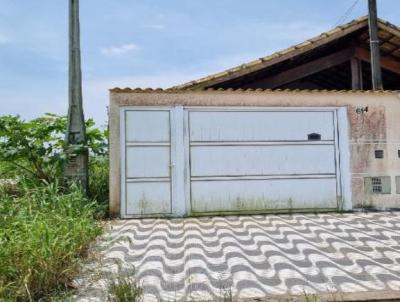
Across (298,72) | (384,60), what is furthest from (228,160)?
(384,60)

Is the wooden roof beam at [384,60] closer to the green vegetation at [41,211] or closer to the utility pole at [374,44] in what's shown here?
the utility pole at [374,44]

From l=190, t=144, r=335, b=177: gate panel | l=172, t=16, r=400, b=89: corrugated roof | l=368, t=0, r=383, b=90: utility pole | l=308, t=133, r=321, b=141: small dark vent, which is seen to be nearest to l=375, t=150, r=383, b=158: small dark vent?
l=190, t=144, r=335, b=177: gate panel

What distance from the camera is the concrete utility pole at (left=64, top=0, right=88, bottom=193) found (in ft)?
28.9

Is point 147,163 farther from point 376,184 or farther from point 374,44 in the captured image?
point 374,44

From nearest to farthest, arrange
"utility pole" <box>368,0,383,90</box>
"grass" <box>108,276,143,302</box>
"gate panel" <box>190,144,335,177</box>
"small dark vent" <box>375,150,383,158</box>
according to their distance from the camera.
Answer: "grass" <box>108,276,143,302</box>, "gate panel" <box>190,144,335,177</box>, "small dark vent" <box>375,150,383,158</box>, "utility pole" <box>368,0,383,90</box>

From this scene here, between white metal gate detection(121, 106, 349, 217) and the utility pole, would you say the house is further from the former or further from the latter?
the utility pole

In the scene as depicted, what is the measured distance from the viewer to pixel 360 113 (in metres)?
9.49

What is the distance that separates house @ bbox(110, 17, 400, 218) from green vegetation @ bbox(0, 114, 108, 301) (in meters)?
1.13

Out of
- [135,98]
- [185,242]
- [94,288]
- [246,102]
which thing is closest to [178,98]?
[135,98]

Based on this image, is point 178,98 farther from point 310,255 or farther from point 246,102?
point 310,255

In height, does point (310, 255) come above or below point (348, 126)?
below

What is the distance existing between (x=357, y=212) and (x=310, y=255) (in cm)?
438

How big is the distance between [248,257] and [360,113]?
5821 millimetres

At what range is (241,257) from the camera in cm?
527
